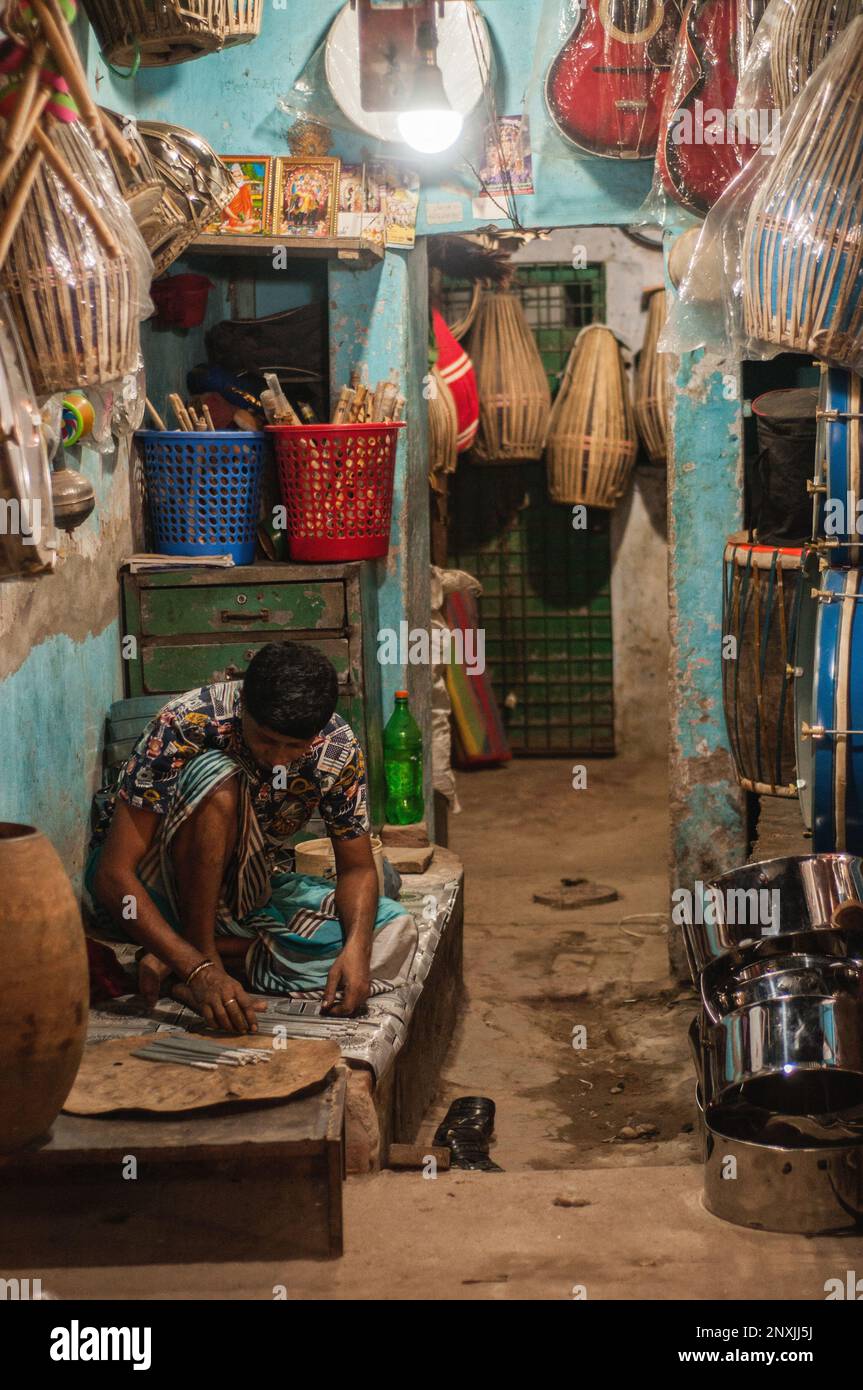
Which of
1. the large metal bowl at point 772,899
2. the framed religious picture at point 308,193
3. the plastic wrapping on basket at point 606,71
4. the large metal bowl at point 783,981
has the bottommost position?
the large metal bowl at point 783,981

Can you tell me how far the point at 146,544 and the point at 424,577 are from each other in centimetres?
123

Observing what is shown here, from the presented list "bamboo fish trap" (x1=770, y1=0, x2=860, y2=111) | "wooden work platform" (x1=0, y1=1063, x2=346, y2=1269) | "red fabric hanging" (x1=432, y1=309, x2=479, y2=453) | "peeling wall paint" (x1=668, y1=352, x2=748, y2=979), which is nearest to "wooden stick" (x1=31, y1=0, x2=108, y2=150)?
"wooden work platform" (x1=0, y1=1063, x2=346, y2=1269)

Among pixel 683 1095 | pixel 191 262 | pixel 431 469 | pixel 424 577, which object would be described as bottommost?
pixel 683 1095

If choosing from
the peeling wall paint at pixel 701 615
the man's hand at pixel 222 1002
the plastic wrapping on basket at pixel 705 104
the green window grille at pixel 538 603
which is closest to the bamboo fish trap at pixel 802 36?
the plastic wrapping on basket at pixel 705 104

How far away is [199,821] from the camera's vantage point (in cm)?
366

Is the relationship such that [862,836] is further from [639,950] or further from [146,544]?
[146,544]

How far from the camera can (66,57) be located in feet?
7.10

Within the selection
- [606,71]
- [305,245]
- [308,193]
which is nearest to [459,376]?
[308,193]

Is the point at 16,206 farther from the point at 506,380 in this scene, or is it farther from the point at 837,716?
the point at 506,380

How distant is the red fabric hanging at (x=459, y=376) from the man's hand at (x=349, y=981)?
480 centimetres

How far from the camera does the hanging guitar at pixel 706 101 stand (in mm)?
4891

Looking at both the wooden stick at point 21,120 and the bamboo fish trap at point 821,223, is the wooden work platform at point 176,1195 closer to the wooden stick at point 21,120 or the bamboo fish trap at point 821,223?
the wooden stick at point 21,120

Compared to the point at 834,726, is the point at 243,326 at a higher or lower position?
higher

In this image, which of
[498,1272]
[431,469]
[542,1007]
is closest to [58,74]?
[498,1272]
